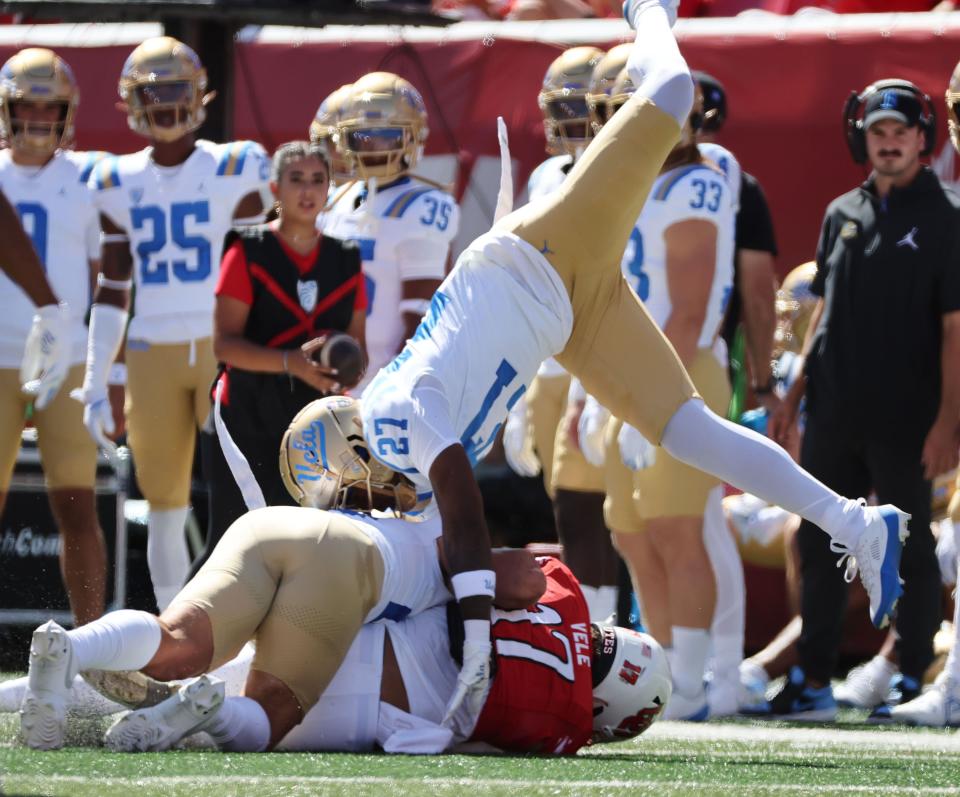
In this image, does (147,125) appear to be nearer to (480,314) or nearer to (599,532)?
(599,532)

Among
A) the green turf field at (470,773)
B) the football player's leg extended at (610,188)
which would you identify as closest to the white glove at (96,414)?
the green turf field at (470,773)

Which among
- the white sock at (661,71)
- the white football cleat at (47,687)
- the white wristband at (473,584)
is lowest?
the white football cleat at (47,687)

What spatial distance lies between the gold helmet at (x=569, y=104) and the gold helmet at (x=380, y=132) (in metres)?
0.43

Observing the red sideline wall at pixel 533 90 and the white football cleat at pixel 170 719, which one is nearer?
the white football cleat at pixel 170 719

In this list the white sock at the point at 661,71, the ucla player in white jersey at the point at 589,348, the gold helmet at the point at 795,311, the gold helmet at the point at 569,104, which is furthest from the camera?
the gold helmet at the point at 795,311

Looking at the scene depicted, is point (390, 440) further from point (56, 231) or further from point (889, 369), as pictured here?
point (56, 231)

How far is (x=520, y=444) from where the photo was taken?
7.19 meters

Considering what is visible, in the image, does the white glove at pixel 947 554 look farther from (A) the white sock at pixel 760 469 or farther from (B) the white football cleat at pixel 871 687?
(A) the white sock at pixel 760 469

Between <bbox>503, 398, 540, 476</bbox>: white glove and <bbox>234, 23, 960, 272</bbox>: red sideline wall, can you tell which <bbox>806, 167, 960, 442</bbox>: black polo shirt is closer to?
<bbox>503, 398, 540, 476</bbox>: white glove

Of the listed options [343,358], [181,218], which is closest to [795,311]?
[181,218]

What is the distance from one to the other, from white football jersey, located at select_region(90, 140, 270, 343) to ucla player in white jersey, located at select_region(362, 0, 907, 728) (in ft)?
7.80

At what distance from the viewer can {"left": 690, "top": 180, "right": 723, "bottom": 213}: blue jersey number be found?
600cm

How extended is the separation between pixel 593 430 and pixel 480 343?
1.71 metres

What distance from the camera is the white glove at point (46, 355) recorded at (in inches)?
266
